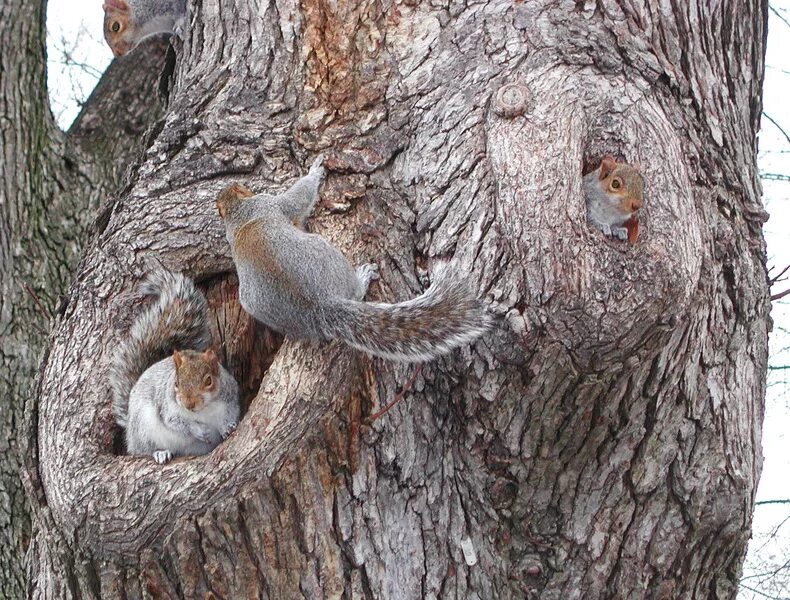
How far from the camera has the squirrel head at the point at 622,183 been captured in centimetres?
186

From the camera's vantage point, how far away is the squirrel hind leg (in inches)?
80.7

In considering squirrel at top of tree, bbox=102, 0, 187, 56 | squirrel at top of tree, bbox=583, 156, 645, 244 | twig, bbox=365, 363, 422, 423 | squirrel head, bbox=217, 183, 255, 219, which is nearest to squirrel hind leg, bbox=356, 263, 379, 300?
twig, bbox=365, 363, 422, 423

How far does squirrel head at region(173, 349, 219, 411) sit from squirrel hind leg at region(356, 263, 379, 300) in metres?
0.34

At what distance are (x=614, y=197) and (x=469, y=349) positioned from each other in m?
0.43

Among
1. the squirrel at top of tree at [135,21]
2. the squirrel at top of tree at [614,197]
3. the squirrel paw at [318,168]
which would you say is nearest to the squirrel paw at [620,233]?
the squirrel at top of tree at [614,197]

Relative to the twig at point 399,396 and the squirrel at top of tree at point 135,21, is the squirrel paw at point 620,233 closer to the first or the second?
the twig at point 399,396

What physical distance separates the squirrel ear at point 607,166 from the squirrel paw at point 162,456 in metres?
0.99

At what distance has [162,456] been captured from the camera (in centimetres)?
201

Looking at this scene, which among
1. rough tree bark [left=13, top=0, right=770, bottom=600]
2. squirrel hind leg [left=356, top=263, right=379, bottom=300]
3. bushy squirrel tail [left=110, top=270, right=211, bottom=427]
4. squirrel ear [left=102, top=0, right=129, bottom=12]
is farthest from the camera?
squirrel ear [left=102, top=0, right=129, bottom=12]

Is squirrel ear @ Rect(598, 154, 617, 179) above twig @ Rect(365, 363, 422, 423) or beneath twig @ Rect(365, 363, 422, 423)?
above

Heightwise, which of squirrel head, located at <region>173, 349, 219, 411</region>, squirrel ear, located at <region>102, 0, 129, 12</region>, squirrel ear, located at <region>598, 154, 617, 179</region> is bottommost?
squirrel head, located at <region>173, 349, 219, 411</region>

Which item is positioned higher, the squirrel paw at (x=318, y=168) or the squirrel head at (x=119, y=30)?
the squirrel head at (x=119, y=30)

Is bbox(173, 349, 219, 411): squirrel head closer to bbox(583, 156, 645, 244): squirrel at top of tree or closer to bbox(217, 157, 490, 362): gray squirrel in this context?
bbox(217, 157, 490, 362): gray squirrel

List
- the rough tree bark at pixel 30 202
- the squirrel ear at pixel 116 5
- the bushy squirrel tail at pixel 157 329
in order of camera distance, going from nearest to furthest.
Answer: the bushy squirrel tail at pixel 157 329
the rough tree bark at pixel 30 202
the squirrel ear at pixel 116 5
